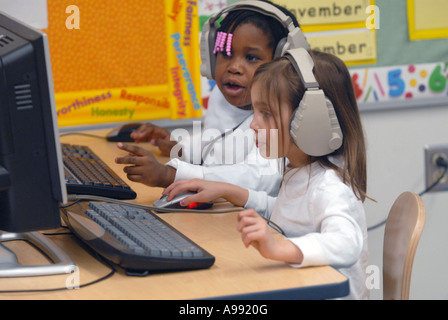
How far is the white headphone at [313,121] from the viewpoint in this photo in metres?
1.02

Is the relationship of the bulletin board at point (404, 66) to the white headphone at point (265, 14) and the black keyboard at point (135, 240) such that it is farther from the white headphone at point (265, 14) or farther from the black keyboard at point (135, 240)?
the black keyboard at point (135, 240)

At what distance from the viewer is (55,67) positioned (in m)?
1.85

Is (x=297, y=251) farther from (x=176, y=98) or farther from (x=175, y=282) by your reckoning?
(x=176, y=98)

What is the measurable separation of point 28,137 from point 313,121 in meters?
0.41

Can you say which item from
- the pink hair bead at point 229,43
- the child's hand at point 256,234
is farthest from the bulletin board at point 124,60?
the child's hand at point 256,234

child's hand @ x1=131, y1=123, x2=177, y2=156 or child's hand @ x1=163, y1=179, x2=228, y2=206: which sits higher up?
child's hand @ x1=131, y1=123, x2=177, y2=156

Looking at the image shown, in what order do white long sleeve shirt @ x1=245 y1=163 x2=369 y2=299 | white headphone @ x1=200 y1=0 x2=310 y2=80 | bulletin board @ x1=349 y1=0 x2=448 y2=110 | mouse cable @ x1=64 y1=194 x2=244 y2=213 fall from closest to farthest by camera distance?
white long sleeve shirt @ x1=245 y1=163 x2=369 y2=299 < mouse cable @ x1=64 y1=194 x2=244 y2=213 < white headphone @ x1=200 y1=0 x2=310 y2=80 < bulletin board @ x1=349 y1=0 x2=448 y2=110

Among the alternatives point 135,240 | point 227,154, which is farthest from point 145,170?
point 135,240

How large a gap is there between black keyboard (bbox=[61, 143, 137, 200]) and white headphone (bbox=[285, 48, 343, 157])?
0.39m

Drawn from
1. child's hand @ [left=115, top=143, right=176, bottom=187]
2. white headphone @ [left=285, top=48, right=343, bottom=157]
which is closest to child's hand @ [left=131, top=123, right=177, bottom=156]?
child's hand @ [left=115, top=143, right=176, bottom=187]

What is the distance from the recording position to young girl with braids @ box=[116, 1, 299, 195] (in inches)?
52.9

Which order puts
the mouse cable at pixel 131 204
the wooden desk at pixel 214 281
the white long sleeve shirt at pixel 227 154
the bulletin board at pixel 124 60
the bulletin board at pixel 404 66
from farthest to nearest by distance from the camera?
the bulletin board at pixel 404 66
the bulletin board at pixel 124 60
the white long sleeve shirt at pixel 227 154
the mouse cable at pixel 131 204
the wooden desk at pixel 214 281

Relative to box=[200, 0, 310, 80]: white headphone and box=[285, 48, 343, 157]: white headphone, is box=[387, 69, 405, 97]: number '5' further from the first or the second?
box=[285, 48, 343, 157]: white headphone

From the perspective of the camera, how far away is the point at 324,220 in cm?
102
